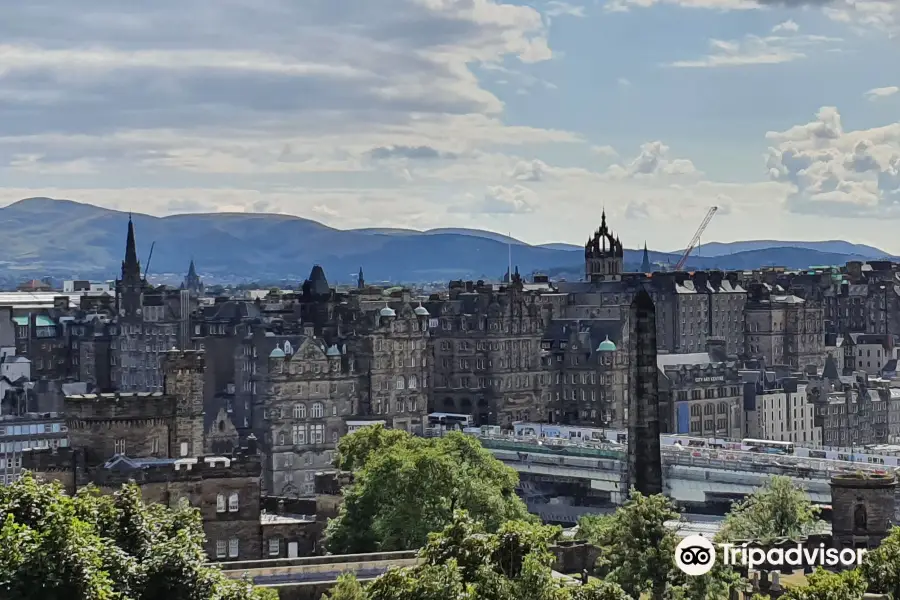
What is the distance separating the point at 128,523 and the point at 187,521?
6.62 ft

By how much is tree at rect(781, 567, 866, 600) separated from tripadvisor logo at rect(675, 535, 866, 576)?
7.06 metres

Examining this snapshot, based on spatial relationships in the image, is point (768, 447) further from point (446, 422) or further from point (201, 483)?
point (201, 483)

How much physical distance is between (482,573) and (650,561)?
20.9 meters

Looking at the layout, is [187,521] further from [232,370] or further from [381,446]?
[232,370]

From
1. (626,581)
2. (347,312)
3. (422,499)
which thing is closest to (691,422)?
(347,312)

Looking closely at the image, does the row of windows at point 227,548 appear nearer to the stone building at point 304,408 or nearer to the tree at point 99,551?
the tree at point 99,551

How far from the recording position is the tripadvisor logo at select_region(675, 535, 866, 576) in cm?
6281

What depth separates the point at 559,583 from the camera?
57.7 meters

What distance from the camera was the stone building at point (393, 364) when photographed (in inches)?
7136

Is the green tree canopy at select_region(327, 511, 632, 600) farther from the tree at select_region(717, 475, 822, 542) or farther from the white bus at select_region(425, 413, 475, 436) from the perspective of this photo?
the white bus at select_region(425, 413, 475, 436)

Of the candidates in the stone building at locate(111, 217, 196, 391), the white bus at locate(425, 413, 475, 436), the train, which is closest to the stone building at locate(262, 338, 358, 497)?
the white bus at locate(425, 413, 475, 436)

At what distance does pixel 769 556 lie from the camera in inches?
2933

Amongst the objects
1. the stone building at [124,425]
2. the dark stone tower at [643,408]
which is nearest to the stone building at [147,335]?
the stone building at [124,425]

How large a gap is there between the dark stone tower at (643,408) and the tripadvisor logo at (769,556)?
21.6m
